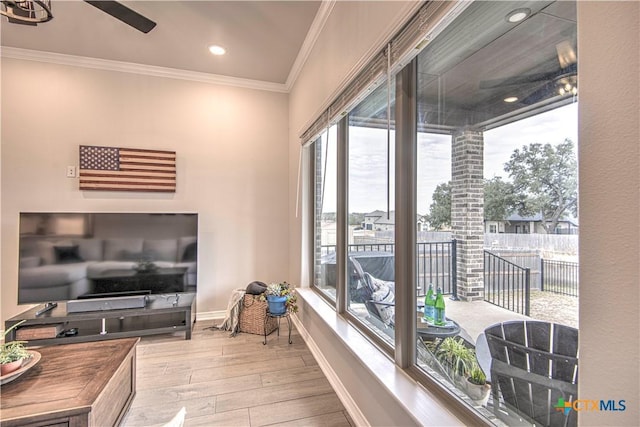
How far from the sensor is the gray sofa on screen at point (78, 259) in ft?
9.80

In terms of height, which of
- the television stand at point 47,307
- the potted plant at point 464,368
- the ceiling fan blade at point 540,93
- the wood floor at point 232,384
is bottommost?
the wood floor at point 232,384

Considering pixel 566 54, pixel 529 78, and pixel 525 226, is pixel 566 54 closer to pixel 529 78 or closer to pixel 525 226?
pixel 529 78

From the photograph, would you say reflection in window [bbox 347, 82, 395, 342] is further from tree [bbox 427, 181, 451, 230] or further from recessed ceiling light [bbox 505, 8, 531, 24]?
recessed ceiling light [bbox 505, 8, 531, 24]

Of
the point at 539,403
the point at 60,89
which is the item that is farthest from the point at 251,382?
the point at 60,89

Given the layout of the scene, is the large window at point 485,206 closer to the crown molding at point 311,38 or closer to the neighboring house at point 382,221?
the neighboring house at point 382,221

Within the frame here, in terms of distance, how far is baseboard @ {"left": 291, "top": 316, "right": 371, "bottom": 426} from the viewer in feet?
6.19

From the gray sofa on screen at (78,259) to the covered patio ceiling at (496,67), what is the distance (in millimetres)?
3026

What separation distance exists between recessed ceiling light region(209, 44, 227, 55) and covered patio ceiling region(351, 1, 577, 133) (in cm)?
244

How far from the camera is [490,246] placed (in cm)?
120

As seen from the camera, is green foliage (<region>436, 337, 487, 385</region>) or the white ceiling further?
the white ceiling

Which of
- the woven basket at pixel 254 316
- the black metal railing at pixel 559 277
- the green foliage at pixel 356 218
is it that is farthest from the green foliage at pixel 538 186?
the woven basket at pixel 254 316

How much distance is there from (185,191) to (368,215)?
2.61m

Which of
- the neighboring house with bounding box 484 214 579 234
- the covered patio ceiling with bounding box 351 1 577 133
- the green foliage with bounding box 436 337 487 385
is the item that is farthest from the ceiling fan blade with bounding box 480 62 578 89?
the green foliage with bounding box 436 337 487 385

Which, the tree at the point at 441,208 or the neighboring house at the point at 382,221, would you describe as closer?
the tree at the point at 441,208
